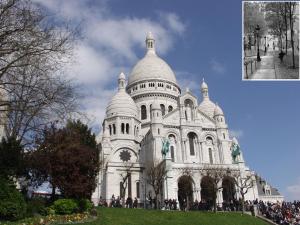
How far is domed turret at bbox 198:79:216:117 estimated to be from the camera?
249 ft

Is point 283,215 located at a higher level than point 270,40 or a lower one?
lower

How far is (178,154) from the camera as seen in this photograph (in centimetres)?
6100

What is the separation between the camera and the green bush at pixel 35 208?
2428 centimetres

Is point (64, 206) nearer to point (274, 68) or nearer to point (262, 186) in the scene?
point (274, 68)

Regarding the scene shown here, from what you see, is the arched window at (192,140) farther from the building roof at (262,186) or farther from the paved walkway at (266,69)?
the paved walkway at (266,69)

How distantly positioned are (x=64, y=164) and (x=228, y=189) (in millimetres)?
32395

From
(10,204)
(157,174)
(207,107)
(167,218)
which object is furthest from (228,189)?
(10,204)

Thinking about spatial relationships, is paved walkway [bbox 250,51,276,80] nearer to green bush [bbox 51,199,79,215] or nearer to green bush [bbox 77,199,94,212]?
green bush [bbox 51,199,79,215]

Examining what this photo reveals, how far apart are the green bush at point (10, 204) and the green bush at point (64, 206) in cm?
374

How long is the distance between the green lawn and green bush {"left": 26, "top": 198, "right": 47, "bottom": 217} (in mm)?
3305

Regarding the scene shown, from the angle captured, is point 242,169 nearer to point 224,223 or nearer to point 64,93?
point 224,223

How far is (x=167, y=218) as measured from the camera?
31.3 meters

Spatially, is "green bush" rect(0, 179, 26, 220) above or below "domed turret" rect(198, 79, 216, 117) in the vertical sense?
below

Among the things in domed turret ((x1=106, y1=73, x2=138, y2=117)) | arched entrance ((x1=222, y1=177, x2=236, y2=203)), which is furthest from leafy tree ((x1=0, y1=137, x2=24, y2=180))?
domed turret ((x1=106, y1=73, x2=138, y2=117))
